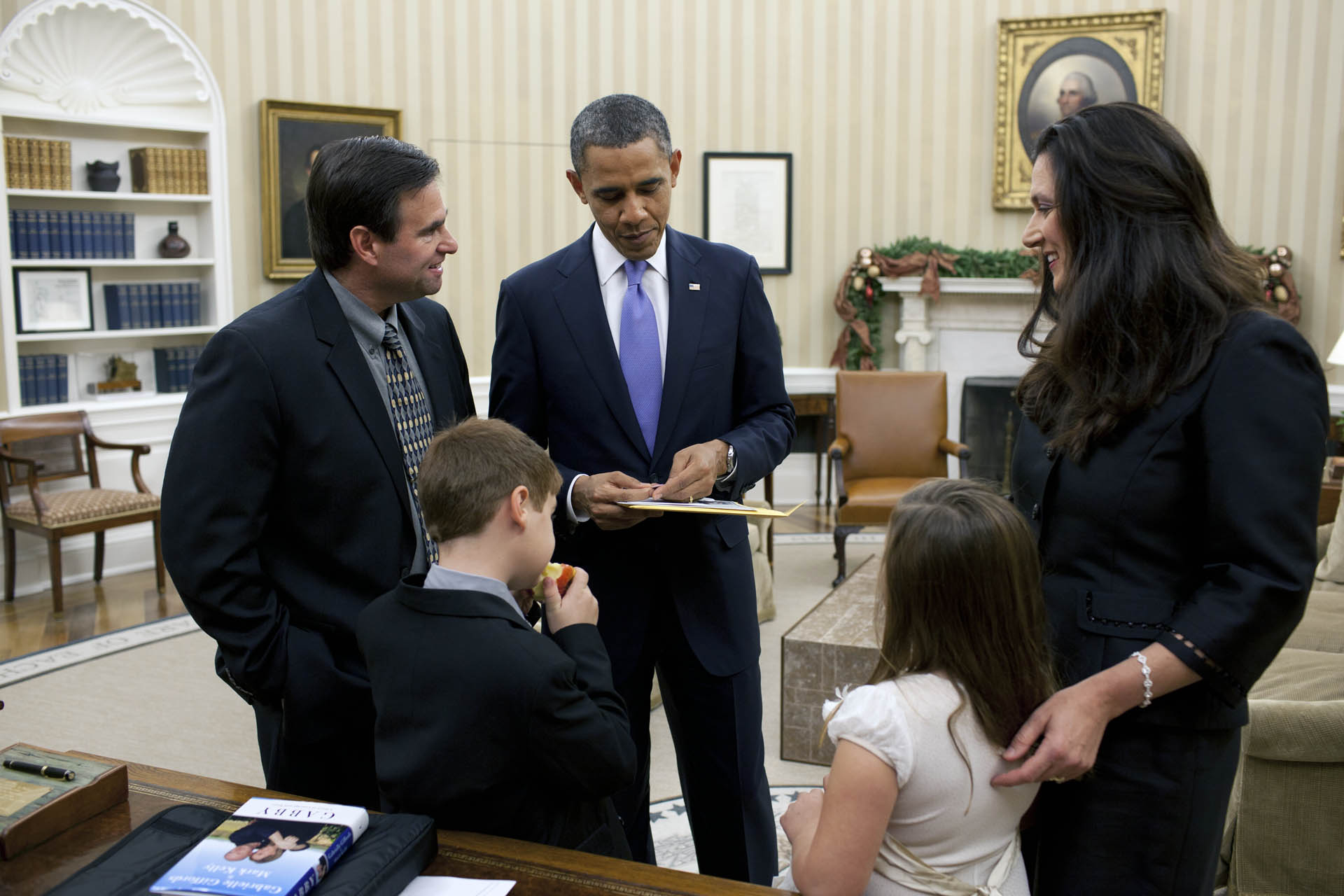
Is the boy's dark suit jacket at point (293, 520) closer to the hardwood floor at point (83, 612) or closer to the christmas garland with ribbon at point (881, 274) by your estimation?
the hardwood floor at point (83, 612)

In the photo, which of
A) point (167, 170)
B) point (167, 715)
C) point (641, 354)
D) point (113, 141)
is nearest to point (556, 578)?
point (641, 354)

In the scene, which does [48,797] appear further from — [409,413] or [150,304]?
[150,304]

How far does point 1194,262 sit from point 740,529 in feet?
3.39

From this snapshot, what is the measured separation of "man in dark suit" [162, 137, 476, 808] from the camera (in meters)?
1.80

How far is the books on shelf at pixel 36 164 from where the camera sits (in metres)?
5.86

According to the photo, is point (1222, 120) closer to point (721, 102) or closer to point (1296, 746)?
point (721, 102)

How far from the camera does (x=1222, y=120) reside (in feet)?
24.7

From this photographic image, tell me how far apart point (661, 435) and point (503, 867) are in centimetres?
100

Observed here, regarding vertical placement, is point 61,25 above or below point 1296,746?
above

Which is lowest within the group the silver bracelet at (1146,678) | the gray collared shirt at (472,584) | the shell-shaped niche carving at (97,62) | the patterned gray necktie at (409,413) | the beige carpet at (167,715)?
the beige carpet at (167,715)

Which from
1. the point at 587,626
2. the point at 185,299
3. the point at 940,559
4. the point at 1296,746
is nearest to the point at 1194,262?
the point at 940,559

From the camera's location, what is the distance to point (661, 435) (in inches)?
87.0

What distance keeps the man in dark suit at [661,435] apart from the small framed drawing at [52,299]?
490cm

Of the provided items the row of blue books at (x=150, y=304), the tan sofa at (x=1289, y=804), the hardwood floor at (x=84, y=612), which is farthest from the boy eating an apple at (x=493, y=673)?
the row of blue books at (x=150, y=304)
